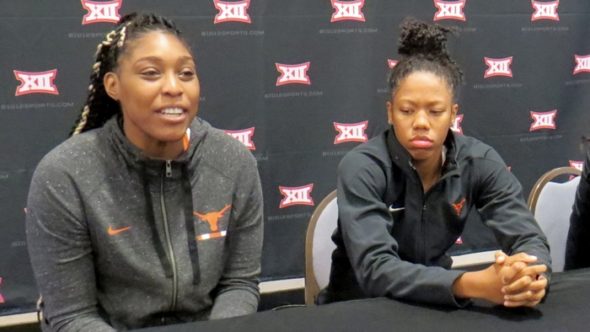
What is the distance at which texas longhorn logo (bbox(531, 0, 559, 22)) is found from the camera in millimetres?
2502

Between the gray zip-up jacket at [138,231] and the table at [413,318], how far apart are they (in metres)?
0.28

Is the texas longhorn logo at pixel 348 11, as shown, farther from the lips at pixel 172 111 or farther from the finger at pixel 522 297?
the finger at pixel 522 297

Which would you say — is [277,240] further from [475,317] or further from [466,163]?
[475,317]

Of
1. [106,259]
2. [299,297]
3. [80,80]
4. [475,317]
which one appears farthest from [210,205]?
[299,297]

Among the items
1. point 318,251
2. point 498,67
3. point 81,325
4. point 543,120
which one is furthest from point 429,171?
point 543,120

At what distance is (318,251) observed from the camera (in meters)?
1.65

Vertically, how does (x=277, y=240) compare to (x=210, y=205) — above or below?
below

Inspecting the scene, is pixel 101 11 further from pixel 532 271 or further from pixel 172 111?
pixel 532 271

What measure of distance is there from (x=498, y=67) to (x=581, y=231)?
1178 mm

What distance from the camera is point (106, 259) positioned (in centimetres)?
120

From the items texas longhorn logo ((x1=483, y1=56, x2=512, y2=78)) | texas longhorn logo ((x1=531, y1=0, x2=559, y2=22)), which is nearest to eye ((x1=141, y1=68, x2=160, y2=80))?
texas longhorn logo ((x1=483, y1=56, x2=512, y2=78))

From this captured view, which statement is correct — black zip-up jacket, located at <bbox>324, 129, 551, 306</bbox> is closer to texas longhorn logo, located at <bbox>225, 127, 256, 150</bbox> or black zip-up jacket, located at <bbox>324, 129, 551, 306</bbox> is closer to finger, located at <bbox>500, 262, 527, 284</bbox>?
finger, located at <bbox>500, 262, 527, 284</bbox>

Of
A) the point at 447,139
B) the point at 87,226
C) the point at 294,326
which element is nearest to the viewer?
the point at 294,326

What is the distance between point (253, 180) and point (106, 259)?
1.21ft
